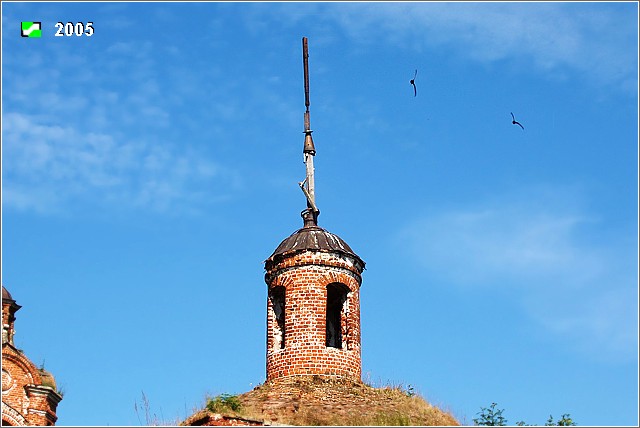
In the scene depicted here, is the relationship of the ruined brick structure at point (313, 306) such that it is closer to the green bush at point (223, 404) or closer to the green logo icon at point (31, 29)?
the green bush at point (223, 404)

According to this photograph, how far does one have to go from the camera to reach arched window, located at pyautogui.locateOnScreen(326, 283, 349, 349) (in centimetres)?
2164

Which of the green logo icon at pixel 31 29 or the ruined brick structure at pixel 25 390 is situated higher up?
the green logo icon at pixel 31 29

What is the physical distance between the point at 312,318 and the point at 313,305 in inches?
10.3

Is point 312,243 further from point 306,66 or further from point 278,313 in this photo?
point 306,66

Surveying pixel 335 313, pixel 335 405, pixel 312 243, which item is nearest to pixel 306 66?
pixel 312 243

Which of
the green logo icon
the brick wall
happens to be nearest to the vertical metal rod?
the brick wall

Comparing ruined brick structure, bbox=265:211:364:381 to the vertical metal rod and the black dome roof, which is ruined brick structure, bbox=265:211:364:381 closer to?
the black dome roof

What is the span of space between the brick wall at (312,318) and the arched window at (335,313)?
0.07 metres

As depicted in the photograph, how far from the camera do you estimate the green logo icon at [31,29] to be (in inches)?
760

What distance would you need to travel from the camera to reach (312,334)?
68.0ft

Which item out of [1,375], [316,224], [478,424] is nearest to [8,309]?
[1,375]

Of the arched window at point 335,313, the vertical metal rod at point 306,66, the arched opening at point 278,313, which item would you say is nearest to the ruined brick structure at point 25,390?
the arched opening at point 278,313

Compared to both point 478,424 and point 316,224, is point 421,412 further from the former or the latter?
point 316,224

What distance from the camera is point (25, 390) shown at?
19.6 metres
